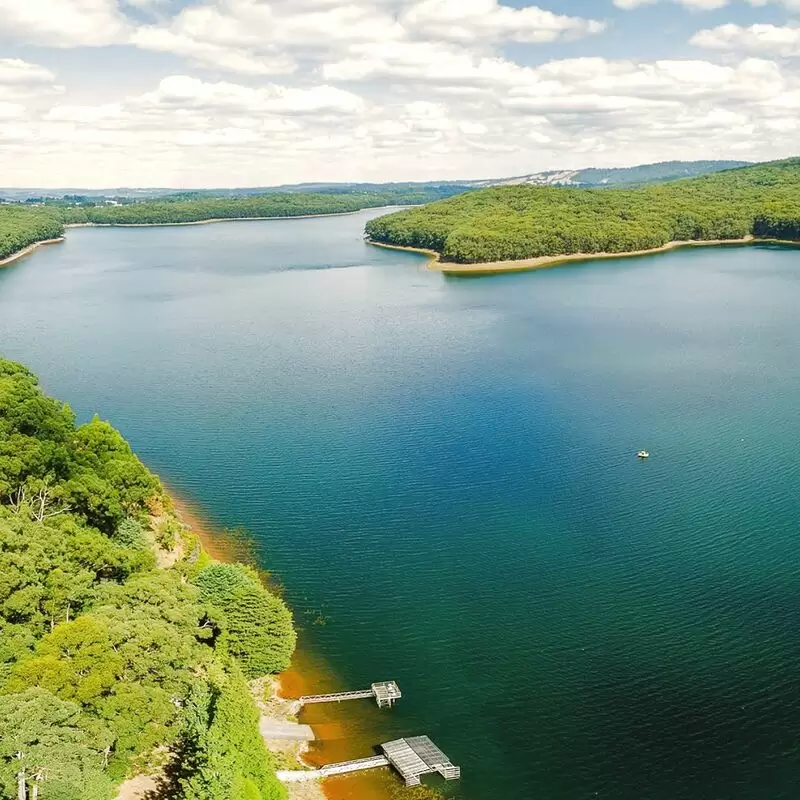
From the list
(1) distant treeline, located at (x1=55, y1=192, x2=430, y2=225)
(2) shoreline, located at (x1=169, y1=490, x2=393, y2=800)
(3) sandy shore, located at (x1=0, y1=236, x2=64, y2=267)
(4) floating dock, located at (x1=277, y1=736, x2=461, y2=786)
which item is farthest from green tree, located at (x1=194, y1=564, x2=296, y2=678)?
(1) distant treeline, located at (x1=55, y1=192, x2=430, y2=225)

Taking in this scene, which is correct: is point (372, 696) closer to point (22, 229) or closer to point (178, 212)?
point (22, 229)

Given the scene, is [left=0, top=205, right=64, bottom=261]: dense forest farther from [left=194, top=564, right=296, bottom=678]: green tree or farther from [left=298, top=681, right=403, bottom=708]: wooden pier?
[left=298, top=681, right=403, bottom=708]: wooden pier

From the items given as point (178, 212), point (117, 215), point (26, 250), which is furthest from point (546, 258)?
point (117, 215)

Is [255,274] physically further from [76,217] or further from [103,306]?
[76,217]

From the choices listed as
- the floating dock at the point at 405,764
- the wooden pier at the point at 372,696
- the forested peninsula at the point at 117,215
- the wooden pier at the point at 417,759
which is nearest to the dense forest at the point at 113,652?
the wooden pier at the point at 372,696

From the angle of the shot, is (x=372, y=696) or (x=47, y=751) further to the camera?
(x=372, y=696)

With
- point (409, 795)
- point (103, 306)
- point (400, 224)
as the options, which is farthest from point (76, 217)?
point (409, 795)
